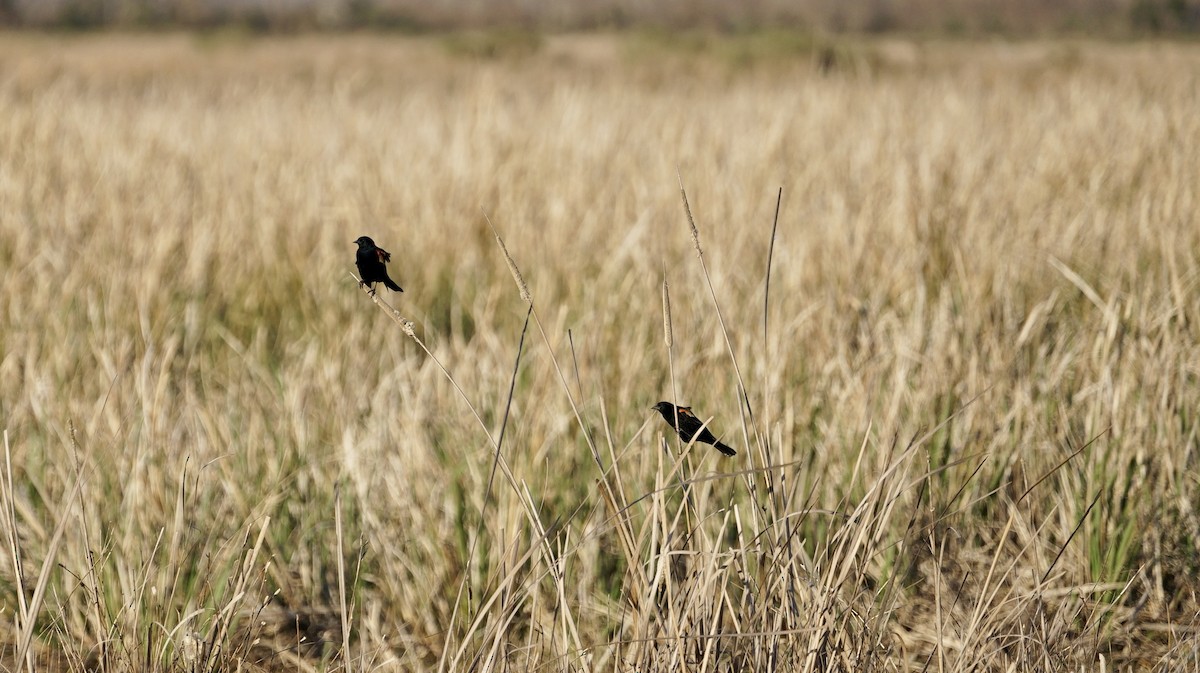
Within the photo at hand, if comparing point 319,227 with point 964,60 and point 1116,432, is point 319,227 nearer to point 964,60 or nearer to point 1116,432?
point 1116,432

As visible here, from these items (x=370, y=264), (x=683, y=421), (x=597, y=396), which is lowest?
(x=597, y=396)

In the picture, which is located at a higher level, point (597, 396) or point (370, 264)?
point (370, 264)

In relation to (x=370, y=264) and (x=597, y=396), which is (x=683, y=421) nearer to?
(x=370, y=264)

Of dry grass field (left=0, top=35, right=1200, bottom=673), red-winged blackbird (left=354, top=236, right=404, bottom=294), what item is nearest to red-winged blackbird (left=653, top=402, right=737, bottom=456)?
dry grass field (left=0, top=35, right=1200, bottom=673)

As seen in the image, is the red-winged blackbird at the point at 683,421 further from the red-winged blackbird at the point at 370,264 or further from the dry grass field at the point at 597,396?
the red-winged blackbird at the point at 370,264

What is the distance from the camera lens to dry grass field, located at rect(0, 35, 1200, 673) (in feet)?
3.75

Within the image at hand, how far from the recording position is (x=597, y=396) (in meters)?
1.77

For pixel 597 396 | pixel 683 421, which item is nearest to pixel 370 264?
pixel 683 421

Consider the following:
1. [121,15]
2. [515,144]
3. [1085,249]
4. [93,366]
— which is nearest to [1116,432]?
[1085,249]

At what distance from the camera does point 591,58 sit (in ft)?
61.3

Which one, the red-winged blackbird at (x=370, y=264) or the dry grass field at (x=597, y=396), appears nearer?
the red-winged blackbird at (x=370, y=264)

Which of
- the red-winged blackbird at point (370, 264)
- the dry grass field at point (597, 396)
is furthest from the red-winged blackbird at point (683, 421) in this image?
the red-winged blackbird at point (370, 264)

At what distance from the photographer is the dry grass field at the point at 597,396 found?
1.14 metres

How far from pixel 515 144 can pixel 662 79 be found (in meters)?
11.0
